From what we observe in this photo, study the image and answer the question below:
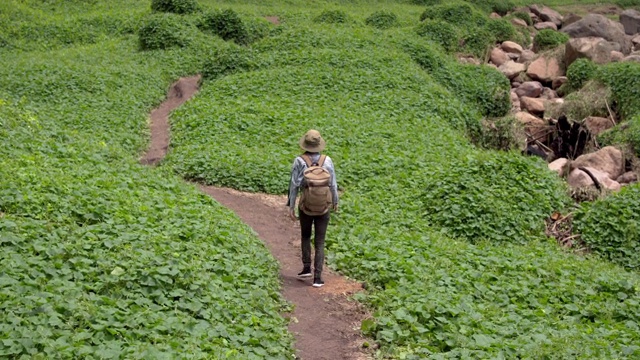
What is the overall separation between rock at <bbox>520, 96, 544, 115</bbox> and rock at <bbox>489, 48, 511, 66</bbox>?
627 centimetres

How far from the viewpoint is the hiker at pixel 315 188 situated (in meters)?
9.48

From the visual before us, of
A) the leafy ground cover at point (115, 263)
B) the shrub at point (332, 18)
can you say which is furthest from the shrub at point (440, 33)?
the leafy ground cover at point (115, 263)

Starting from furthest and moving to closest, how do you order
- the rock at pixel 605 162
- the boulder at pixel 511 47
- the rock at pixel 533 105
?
the boulder at pixel 511 47, the rock at pixel 533 105, the rock at pixel 605 162

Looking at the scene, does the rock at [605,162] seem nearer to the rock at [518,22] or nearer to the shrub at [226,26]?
the shrub at [226,26]

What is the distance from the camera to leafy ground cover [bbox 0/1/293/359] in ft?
22.1

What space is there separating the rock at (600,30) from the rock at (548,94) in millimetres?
7306

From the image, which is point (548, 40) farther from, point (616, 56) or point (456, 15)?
point (456, 15)

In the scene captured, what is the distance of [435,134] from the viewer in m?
19.2

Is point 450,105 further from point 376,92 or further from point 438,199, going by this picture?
point 438,199

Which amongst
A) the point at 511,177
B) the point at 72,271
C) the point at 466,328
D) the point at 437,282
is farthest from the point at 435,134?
the point at 72,271

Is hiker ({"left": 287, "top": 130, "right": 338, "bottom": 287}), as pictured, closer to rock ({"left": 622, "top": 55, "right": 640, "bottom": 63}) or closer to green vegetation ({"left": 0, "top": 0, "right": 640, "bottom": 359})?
green vegetation ({"left": 0, "top": 0, "right": 640, "bottom": 359})

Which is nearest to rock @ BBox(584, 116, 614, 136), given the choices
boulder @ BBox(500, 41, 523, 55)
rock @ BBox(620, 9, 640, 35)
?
boulder @ BBox(500, 41, 523, 55)

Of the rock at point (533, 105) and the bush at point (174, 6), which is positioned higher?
the bush at point (174, 6)

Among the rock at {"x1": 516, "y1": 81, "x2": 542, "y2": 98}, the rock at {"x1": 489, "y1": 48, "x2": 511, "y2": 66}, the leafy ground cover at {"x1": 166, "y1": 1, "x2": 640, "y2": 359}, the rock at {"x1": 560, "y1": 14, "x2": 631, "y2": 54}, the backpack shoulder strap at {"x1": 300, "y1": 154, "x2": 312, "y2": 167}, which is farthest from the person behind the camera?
the rock at {"x1": 560, "y1": 14, "x2": 631, "y2": 54}
